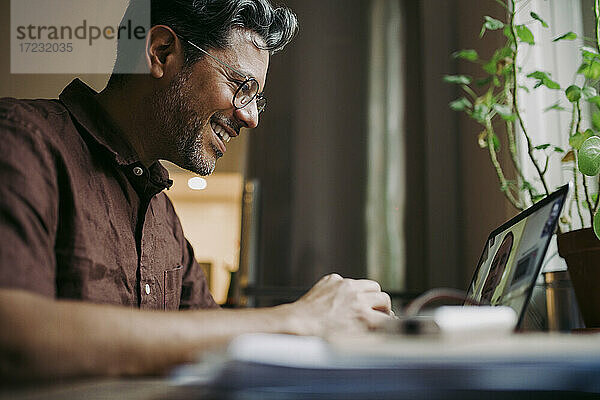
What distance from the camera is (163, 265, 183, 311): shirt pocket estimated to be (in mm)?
1092

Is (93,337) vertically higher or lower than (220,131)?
lower

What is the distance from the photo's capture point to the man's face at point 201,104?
3.67ft

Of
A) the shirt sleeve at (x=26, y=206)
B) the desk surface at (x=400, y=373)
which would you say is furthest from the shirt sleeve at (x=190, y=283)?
the desk surface at (x=400, y=373)

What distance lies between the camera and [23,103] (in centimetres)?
87

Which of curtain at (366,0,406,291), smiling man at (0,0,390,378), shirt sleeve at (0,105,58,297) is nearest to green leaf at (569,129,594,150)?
smiling man at (0,0,390,378)

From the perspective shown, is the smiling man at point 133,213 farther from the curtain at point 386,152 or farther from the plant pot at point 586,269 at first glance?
the curtain at point 386,152

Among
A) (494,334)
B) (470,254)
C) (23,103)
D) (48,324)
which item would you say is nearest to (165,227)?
(23,103)

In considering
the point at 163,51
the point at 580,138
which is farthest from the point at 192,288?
the point at 580,138

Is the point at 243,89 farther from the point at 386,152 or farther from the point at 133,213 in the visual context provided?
the point at 386,152

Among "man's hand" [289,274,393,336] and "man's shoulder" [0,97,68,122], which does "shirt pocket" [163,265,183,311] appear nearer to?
"man's shoulder" [0,97,68,122]

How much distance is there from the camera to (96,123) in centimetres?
99

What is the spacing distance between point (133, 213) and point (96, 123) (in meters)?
0.17

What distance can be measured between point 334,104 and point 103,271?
56.6 inches

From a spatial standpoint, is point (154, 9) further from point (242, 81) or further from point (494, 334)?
point (494, 334)
